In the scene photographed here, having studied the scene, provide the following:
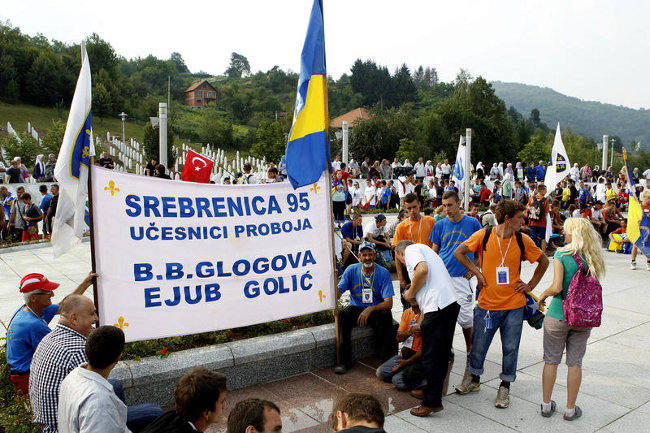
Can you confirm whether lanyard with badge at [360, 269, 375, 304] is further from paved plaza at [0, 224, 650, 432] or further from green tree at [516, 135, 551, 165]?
green tree at [516, 135, 551, 165]

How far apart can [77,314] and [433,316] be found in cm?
290

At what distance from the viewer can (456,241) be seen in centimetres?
630

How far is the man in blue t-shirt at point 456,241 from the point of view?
6223 mm

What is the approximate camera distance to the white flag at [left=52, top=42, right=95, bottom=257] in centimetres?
470

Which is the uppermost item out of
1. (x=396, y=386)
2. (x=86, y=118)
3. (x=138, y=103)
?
(x=138, y=103)

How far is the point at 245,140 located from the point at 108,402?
266ft

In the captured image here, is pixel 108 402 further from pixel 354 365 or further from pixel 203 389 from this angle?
pixel 354 365

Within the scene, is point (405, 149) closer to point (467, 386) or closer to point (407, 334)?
point (407, 334)

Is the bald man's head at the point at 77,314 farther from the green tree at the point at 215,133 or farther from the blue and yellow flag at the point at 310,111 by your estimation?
the green tree at the point at 215,133

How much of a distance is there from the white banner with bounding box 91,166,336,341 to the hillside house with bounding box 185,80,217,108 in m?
136

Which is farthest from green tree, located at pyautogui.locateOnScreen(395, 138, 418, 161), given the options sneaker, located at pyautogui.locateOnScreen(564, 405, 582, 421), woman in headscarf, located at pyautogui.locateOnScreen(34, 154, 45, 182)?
sneaker, located at pyautogui.locateOnScreen(564, 405, 582, 421)

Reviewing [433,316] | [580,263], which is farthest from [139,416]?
[580,263]

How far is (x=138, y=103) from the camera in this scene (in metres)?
90.6

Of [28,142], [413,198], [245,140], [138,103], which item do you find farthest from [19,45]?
[413,198]
